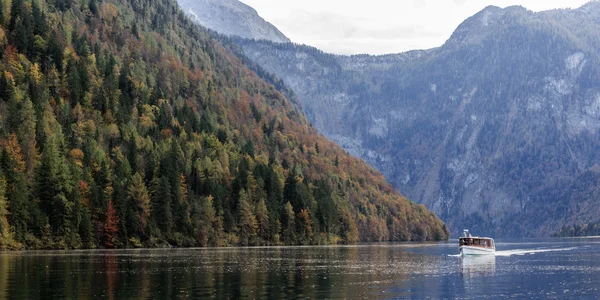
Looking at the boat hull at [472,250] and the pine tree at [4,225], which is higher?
the pine tree at [4,225]

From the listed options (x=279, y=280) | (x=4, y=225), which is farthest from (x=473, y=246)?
(x=279, y=280)

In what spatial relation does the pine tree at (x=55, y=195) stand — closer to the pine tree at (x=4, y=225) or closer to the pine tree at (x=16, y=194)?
the pine tree at (x=16, y=194)

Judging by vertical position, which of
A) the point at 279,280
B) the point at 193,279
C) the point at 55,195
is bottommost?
the point at 279,280

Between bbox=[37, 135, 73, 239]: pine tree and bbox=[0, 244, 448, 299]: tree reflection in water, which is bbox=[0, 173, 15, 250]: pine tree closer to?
bbox=[37, 135, 73, 239]: pine tree

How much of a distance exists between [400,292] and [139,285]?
2507 cm

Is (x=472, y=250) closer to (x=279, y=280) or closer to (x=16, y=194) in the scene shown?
(x=16, y=194)

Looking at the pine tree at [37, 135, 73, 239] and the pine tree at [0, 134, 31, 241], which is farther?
the pine tree at [37, 135, 73, 239]

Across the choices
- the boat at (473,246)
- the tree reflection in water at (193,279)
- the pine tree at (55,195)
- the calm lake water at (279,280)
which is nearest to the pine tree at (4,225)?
the pine tree at (55,195)

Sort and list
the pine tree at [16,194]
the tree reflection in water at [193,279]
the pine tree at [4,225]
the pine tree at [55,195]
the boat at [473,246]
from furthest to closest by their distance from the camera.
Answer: the pine tree at [55,195]
the boat at [473,246]
the pine tree at [16,194]
the pine tree at [4,225]
the tree reflection in water at [193,279]

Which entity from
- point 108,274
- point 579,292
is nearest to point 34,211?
point 108,274

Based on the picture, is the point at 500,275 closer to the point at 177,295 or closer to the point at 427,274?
the point at 427,274

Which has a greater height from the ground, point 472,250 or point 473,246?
point 473,246

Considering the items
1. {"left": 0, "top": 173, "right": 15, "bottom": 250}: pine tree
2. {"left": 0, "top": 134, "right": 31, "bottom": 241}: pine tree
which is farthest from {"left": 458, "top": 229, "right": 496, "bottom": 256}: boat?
{"left": 0, "top": 173, "right": 15, "bottom": 250}: pine tree

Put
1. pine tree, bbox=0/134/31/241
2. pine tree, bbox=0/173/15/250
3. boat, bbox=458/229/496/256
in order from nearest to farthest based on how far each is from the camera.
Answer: pine tree, bbox=0/173/15/250 → pine tree, bbox=0/134/31/241 → boat, bbox=458/229/496/256
